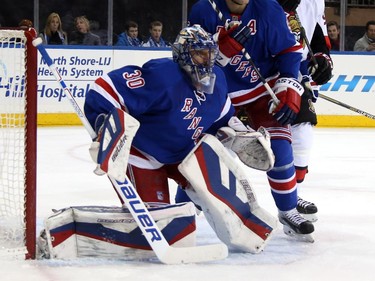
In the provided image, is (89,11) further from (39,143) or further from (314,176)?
(314,176)

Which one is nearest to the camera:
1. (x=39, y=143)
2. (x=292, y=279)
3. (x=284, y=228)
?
(x=292, y=279)

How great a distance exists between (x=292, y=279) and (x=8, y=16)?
5.70 m

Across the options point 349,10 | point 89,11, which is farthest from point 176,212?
point 349,10

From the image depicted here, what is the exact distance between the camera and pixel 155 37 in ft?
24.2

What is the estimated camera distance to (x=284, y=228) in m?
3.04

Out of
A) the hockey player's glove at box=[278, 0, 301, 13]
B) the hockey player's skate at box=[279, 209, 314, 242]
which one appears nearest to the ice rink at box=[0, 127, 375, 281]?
the hockey player's skate at box=[279, 209, 314, 242]

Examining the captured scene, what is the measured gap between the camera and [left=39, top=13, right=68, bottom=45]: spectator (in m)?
6.89

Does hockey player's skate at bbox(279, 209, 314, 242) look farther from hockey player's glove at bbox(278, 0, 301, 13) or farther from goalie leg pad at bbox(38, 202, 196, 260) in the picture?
hockey player's glove at bbox(278, 0, 301, 13)

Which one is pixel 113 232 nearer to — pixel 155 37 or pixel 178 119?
pixel 178 119

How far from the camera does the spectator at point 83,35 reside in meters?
7.13

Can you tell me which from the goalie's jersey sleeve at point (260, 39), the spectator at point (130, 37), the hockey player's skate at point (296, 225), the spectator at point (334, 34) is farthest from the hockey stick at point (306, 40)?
the spectator at point (334, 34)

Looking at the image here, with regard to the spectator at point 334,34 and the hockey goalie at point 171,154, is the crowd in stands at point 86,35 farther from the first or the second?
the hockey goalie at point 171,154

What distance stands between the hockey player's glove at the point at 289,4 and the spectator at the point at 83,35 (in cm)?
401

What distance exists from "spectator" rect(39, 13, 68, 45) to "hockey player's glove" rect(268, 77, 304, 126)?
4.19 metres
